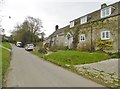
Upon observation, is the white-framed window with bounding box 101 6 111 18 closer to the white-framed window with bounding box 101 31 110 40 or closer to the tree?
the white-framed window with bounding box 101 31 110 40

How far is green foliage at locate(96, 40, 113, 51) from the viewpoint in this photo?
102ft

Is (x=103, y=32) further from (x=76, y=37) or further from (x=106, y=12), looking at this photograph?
(x=76, y=37)

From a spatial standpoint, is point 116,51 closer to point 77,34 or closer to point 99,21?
point 99,21

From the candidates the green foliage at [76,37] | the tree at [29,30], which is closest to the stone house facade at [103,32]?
the green foliage at [76,37]

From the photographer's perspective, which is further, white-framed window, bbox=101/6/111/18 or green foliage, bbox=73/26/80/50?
green foliage, bbox=73/26/80/50

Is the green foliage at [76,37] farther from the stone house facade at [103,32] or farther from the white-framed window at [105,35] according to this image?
the white-framed window at [105,35]

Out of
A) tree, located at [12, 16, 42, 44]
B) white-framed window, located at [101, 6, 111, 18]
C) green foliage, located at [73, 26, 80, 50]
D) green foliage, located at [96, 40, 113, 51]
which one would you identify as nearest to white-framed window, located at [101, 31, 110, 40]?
green foliage, located at [96, 40, 113, 51]

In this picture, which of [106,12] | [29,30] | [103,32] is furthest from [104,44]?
[29,30]

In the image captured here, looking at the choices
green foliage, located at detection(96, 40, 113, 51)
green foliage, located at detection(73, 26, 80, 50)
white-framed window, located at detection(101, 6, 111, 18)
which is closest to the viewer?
green foliage, located at detection(96, 40, 113, 51)

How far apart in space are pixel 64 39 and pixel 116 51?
20.6 metres

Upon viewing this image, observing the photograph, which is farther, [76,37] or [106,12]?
[76,37]

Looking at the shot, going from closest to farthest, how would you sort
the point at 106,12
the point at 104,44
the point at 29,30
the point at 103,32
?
the point at 104,44
the point at 103,32
the point at 106,12
the point at 29,30

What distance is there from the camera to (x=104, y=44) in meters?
32.1

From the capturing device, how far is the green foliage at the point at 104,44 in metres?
31.1
